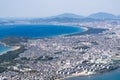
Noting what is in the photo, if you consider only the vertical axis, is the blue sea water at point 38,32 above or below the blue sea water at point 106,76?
above

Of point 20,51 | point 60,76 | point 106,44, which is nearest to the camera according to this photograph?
point 60,76

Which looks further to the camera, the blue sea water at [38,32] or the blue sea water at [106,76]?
the blue sea water at [38,32]

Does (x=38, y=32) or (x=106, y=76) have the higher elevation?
(x=38, y=32)

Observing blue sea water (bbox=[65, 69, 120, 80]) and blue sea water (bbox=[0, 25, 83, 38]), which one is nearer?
blue sea water (bbox=[65, 69, 120, 80])

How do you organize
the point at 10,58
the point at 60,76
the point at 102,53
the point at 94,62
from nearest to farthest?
the point at 60,76
the point at 94,62
the point at 10,58
the point at 102,53

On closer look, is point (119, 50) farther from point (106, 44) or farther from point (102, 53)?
point (106, 44)

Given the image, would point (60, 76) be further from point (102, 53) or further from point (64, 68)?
point (102, 53)

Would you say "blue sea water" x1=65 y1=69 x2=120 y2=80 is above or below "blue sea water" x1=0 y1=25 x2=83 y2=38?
below

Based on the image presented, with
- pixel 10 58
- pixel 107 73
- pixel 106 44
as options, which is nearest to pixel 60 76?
pixel 107 73

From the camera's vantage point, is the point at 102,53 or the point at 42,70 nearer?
the point at 42,70

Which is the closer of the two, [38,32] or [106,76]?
[106,76]
